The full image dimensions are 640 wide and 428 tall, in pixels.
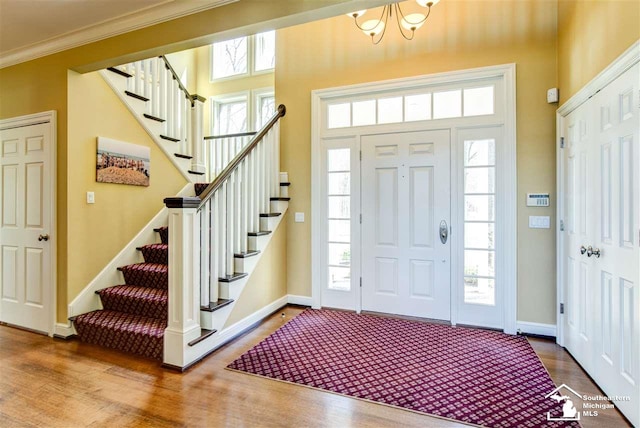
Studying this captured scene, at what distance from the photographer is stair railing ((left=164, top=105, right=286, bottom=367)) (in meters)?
2.45

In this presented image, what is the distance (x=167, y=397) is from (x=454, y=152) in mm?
3255

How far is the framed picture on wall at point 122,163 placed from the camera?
10.7ft

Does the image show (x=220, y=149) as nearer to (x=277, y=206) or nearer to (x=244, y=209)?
(x=277, y=206)

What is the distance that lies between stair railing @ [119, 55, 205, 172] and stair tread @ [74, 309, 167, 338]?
2.06 metres

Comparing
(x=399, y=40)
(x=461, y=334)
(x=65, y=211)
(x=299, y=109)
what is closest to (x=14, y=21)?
(x=65, y=211)

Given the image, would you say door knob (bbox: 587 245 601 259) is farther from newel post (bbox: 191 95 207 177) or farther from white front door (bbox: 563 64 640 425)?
newel post (bbox: 191 95 207 177)

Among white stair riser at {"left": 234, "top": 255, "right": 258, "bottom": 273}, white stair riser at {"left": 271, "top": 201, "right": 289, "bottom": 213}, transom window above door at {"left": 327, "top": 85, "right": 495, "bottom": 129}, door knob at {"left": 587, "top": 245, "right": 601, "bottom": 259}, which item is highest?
transom window above door at {"left": 327, "top": 85, "right": 495, "bottom": 129}

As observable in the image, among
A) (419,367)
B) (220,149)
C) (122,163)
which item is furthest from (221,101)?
(419,367)

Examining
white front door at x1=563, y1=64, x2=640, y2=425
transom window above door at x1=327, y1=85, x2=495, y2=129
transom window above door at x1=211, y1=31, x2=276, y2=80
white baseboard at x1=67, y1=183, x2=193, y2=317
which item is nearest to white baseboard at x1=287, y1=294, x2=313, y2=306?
white baseboard at x1=67, y1=183, x2=193, y2=317

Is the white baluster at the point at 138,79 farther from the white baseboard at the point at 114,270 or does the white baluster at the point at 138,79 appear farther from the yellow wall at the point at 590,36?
the yellow wall at the point at 590,36

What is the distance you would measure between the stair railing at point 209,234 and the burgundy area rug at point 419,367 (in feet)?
1.74

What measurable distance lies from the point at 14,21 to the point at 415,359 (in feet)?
14.2

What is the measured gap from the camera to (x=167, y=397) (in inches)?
82.9

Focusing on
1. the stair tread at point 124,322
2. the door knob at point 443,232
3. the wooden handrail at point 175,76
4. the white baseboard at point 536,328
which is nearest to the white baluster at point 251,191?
the stair tread at point 124,322
